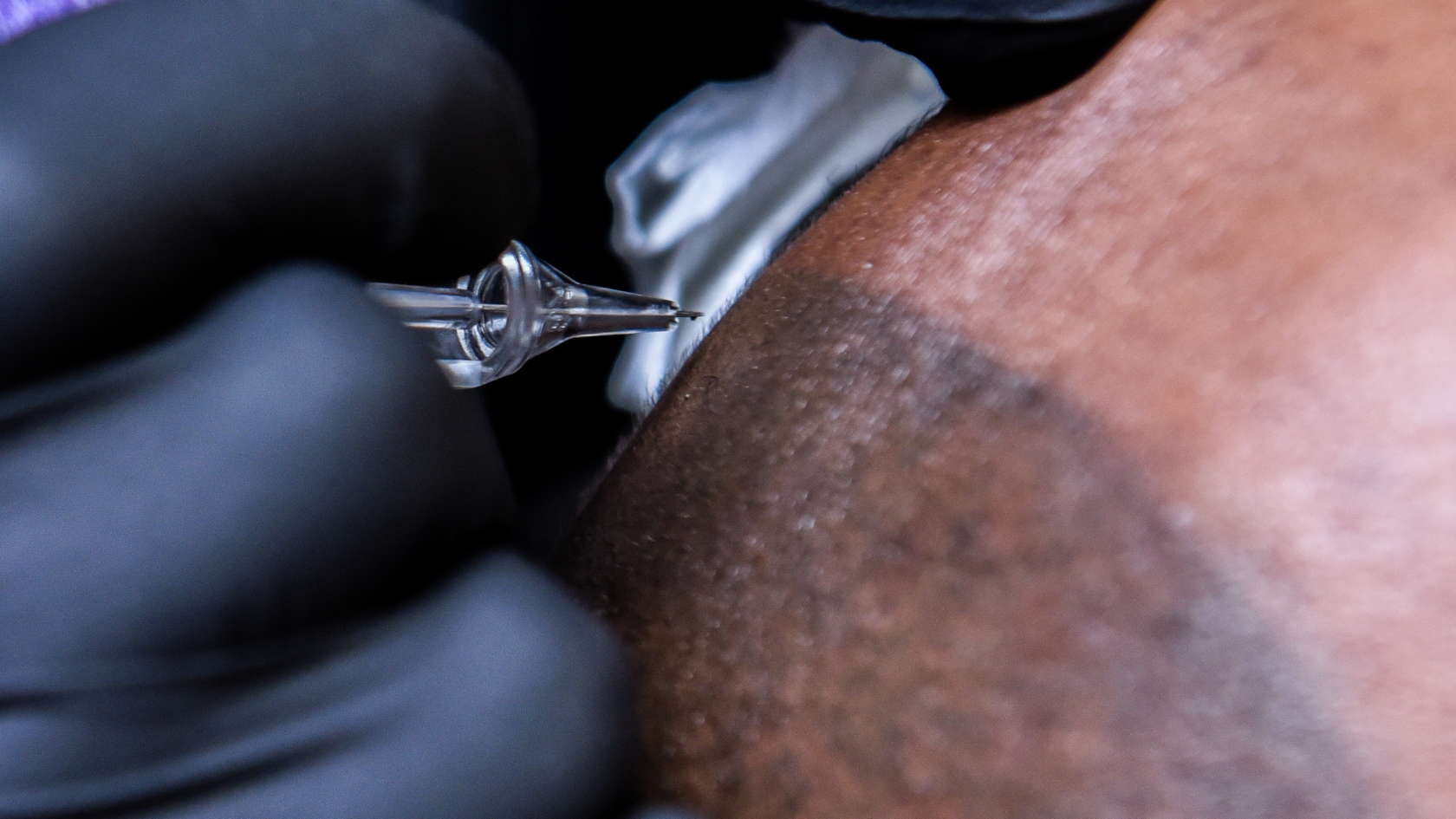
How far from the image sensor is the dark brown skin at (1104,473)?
1.39 feet

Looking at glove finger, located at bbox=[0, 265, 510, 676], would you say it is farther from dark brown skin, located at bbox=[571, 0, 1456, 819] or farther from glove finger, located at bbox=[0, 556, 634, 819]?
dark brown skin, located at bbox=[571, 0, 1456, 819]

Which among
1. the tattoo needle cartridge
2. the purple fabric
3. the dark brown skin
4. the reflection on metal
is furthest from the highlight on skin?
the purple fabric

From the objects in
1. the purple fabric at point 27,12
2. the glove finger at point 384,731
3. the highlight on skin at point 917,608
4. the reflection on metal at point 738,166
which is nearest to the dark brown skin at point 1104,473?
the highlight on skin at point 917,608

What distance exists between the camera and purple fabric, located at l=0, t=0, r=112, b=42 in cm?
57

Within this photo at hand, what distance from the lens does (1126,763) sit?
0.44 meters

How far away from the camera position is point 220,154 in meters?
0.43

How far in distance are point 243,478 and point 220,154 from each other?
0.15m

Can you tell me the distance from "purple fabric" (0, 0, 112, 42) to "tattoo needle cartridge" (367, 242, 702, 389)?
26 centimetres

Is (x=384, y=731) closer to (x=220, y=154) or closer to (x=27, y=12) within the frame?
(x=220, y=154)

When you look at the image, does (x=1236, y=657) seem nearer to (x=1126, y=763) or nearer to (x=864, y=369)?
(x=1126, y=763)

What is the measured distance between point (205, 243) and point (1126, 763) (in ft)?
1.57

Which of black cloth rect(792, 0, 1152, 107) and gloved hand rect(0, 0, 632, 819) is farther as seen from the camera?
black cloth rect(792, 0, 1152, 107)

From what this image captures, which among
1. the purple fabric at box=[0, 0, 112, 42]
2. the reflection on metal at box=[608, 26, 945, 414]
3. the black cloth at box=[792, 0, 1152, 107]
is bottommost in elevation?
the reflection on metal at box=[608, 26, 945, 414]

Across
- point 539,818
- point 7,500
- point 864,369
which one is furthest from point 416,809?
point 864,369
